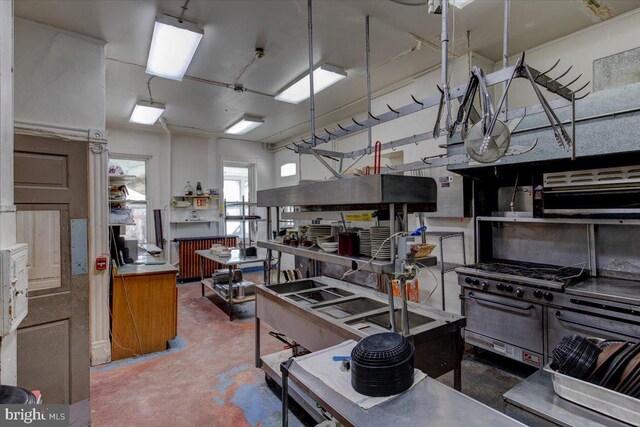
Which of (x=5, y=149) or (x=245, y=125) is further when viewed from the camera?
(x=245, y=125)

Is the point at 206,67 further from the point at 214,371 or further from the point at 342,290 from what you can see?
the point at 214,371

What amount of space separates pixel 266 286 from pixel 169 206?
15.3ft

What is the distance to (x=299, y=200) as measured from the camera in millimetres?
2219

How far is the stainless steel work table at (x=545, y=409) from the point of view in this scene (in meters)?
1.11

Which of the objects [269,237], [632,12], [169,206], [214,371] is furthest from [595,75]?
[169,206]

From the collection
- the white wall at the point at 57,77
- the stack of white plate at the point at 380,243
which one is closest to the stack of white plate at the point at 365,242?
the stack of white plate at the point at 380,243

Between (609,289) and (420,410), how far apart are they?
211 centimetres

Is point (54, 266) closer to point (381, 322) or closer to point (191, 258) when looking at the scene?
point (381, 322)

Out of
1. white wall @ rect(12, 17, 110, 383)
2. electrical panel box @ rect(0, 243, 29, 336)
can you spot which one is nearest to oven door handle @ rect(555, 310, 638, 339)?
electrical panel box @ rect(0, 243, 29, 336)

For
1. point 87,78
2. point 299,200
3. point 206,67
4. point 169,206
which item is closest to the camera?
point 299,200

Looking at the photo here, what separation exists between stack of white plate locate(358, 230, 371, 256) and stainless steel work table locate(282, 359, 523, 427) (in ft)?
2.63

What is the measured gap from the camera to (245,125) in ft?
19.9

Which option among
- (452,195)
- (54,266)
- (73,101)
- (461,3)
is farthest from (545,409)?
(73,101)

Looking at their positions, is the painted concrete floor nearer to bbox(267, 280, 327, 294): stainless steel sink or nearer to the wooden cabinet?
the wooden cabinet
